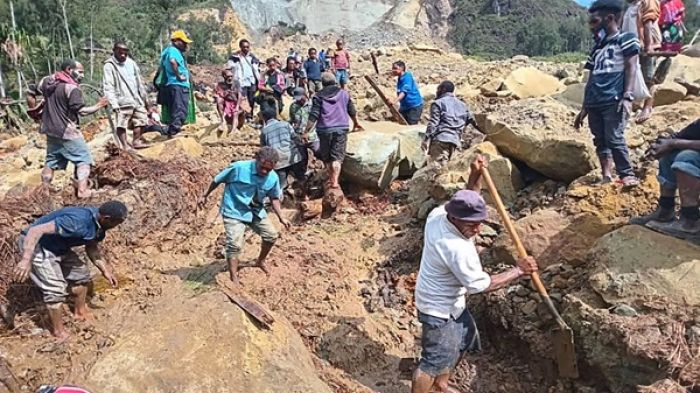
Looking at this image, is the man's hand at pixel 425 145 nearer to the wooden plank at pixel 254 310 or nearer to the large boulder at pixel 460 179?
the large boulder at pixel 460 179

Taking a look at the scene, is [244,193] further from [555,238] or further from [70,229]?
[555,238]

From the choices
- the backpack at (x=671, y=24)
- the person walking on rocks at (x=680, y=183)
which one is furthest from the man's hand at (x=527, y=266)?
the backpack at (x=671, y=24)

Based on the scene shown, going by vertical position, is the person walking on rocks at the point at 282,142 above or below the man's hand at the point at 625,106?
below

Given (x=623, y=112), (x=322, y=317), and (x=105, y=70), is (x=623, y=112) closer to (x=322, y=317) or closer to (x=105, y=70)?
(x=322, y=317)

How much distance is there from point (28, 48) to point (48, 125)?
23.4m

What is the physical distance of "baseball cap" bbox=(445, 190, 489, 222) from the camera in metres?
3.09

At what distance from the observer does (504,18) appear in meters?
A: 57.8

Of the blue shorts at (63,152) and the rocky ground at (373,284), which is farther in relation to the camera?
the blue shorts at (63,152)

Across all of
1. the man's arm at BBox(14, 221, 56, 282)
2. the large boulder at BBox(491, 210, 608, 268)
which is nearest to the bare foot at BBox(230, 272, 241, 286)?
the man's arm at BBox(14, 221, 56, 282)

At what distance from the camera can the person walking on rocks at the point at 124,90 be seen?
681 centimetres

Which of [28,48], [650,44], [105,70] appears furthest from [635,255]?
[28,48]

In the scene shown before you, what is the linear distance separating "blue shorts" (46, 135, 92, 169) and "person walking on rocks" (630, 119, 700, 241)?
5177 millimetres

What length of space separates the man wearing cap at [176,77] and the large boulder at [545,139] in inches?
159

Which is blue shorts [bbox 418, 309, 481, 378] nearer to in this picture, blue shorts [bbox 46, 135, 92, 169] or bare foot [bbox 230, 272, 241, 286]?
bare foot [bbox 230, 272, 241, 286]
